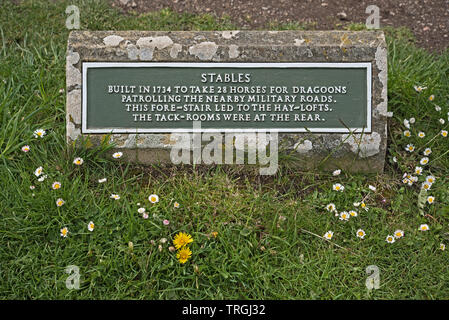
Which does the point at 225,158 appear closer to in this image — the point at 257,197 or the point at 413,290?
the point at 257,197

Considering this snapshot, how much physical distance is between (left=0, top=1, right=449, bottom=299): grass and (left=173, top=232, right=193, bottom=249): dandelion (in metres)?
0.06

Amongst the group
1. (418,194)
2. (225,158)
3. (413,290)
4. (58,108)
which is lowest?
(413,290)

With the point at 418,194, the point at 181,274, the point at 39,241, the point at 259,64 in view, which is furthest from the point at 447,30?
the point at 39,241

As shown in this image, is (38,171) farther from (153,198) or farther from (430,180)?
(430,180)

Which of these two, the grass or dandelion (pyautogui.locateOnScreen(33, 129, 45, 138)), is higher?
dandelion (pyautogui.locateOnScreen(33, 129, 45, 138))

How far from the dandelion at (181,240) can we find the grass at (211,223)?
0.20ft

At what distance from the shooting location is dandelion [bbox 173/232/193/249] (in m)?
2.53

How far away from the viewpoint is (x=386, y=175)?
2967mm

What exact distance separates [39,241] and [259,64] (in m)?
1.76

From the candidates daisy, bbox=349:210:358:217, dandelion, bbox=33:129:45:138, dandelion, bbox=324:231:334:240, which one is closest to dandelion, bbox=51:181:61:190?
dandelion, bbox=33:129:45:138

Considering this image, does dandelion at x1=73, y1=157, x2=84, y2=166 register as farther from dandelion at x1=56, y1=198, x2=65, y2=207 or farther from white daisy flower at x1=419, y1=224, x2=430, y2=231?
white daisy flower at x1=419, y1=224, x2=430, y2=231

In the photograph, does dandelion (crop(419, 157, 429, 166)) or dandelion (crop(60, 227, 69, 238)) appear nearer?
dandelion (crop(60, 227, 69, 238))

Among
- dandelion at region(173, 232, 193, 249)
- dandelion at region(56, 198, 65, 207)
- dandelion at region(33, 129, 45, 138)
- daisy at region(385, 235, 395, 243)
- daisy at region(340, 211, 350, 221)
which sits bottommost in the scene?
daisy at region(385, 235, 395, 243)

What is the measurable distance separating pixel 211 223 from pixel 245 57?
3.62ft
